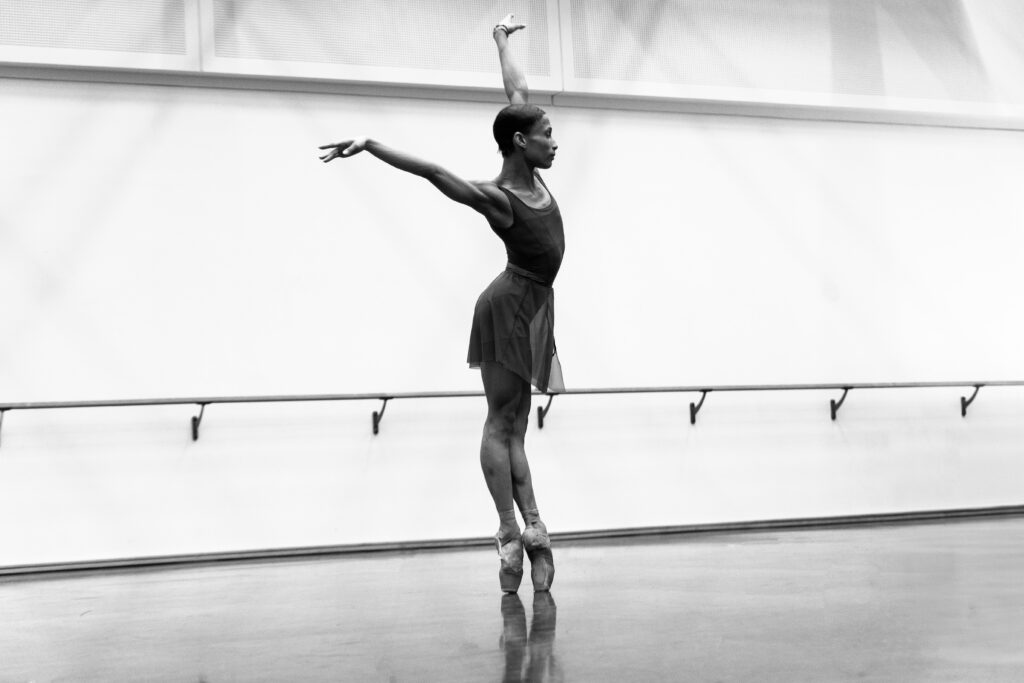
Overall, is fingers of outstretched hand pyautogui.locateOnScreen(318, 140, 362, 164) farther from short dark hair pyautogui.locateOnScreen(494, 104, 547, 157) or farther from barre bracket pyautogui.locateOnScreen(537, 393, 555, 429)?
barre bracket pyautogui.locateOnScreen(537, 393, 555, 429)

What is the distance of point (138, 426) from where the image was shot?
181 inches

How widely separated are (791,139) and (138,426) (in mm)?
3252

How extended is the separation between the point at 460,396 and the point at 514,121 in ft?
7.06

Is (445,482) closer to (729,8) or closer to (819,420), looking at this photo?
(819,420)

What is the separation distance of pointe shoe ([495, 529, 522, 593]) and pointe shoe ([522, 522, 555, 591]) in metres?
0.03

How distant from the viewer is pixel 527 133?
2.91 m

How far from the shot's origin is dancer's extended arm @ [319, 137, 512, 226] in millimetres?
2371

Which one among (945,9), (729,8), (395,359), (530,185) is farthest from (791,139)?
(530,185)

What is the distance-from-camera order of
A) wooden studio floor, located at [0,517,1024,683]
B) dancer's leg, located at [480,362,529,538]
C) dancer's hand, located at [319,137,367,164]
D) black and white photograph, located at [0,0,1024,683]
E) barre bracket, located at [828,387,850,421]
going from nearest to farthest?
1. wooden studio floor, located at [0,517,1024,683]
2. dancer's hand, located at [319,137,367,164]
3. dancer's leg, located at [480,362,529,538]
4. black and white photograph, located at [0,0,1024,683]
5. barre bracket, located at [828,387,850,421]

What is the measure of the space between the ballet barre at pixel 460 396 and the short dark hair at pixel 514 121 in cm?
129

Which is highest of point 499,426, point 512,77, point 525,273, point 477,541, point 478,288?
point 512,77

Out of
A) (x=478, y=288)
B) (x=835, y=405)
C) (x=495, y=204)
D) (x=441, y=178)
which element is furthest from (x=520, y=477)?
(x=835, y=405)

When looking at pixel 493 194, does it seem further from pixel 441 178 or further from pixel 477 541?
pixel 477 541

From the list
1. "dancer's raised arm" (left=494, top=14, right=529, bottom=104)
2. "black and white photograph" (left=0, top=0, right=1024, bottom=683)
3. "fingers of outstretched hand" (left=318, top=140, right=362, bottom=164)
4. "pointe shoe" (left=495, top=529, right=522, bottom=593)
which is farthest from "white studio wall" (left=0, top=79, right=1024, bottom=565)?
"fingers of outstretched hand" (left=318, top=140, right=362, bottom=164)
